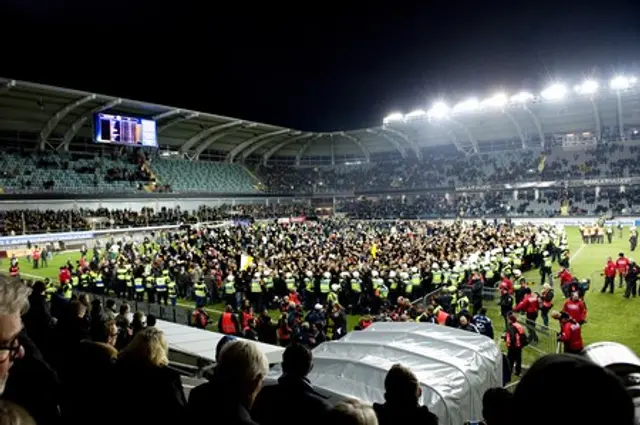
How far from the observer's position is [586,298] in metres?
15.4

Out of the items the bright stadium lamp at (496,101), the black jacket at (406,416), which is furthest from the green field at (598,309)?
the bright stadium lamp at (496,101)

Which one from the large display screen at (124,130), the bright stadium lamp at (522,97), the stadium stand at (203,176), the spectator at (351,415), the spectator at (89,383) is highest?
the bright stadium lamp at (522,97)

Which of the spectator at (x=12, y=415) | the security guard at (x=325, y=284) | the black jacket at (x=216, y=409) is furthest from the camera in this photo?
the security guard at (x=325, y=284)

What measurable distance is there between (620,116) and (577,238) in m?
24.3

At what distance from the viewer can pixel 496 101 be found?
45.2 metres

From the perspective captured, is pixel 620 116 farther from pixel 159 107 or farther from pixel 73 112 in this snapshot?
Result: pixel 73 112

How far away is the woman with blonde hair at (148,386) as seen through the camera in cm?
246

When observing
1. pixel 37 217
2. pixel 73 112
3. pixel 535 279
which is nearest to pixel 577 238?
pixel 535 279

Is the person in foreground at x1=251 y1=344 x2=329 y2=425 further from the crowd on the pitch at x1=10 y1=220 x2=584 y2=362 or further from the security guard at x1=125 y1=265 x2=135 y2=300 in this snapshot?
the security guard at x1=125 y1=265 x2=135 y2=300

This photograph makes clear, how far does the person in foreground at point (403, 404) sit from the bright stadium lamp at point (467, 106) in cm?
4545

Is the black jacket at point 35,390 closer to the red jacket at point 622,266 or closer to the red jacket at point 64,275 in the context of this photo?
the red jacket at point 64,275

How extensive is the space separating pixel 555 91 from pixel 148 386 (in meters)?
45.0

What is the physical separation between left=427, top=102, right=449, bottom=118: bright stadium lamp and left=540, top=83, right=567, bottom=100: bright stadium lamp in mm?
9550

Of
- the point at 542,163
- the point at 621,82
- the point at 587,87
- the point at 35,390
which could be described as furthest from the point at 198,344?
the point at 542,163
